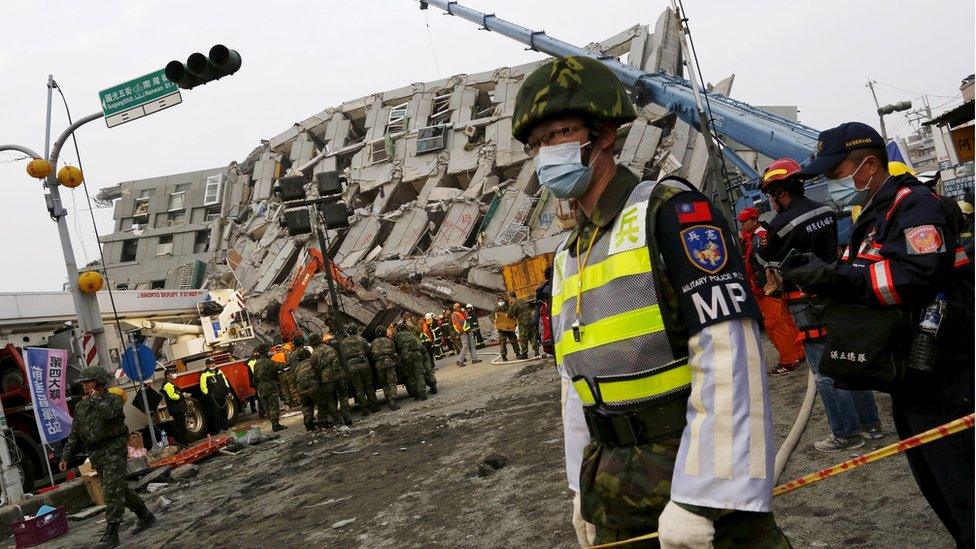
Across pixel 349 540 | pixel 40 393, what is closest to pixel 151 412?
pixel 40 393

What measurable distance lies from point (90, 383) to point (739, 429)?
7.76 m

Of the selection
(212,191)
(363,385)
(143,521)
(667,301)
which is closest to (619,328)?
(667,301)

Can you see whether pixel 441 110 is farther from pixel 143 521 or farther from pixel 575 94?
pixel 575 94

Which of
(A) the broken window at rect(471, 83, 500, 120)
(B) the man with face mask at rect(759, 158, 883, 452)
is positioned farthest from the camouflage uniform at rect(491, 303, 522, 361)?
(A) the broken window at rect(471, 83, 500, 120)

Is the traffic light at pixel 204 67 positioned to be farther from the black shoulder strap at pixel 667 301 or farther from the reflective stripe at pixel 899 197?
the black shoulder strap at pixel 667 301

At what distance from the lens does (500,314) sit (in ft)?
58.5

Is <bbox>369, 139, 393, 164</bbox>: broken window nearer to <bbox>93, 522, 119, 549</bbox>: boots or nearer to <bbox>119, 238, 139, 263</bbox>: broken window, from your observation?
<bbox>119, 238, 139, 263</bbox>: broken window

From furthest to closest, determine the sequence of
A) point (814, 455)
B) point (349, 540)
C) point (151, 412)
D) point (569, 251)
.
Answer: point (151, 412), point (349, 540), point (814, 455), point (569, 251)

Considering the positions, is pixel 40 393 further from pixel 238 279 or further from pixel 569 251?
pixel 238 279

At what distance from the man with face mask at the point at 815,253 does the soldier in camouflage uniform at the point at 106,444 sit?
6.42m

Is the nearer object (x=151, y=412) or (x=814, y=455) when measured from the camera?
(x=814, y=455)

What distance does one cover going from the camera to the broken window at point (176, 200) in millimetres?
42219

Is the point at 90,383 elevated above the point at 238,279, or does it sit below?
below

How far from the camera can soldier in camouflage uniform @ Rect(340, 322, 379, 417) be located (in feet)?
43.1
